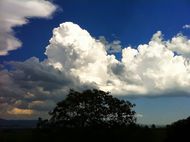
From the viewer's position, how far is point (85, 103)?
2151 inches

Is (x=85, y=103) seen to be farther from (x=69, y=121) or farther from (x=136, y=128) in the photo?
(x=136, y=128)

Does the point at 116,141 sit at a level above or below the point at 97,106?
below

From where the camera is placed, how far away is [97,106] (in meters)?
54.4

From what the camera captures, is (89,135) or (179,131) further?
(89,135)

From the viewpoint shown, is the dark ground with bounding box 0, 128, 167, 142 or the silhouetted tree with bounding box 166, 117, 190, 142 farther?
the dark ground with bounding box 0, 128, 167, 142

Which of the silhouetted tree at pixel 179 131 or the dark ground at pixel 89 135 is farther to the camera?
the dark ground at pixel 89 135

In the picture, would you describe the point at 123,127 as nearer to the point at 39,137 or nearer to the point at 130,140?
the point at 130,140

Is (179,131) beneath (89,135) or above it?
above

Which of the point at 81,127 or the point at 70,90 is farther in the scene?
the point at 70,90

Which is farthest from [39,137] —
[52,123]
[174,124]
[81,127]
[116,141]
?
[174,124]

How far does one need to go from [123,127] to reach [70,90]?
8.68 meters

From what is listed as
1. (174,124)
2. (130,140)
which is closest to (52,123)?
(130,140)

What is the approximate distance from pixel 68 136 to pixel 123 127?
7.75 m

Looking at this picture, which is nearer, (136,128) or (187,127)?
(187,127)
